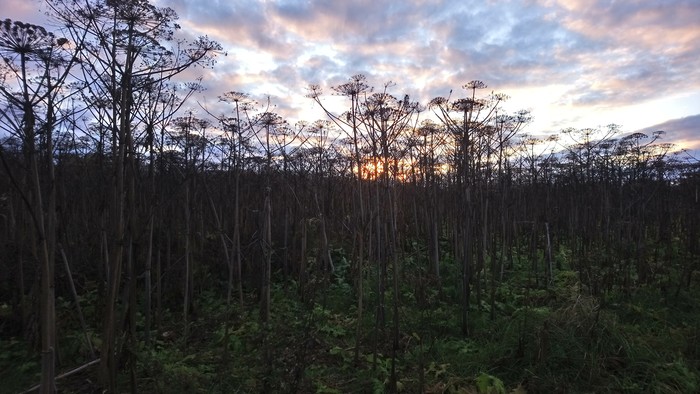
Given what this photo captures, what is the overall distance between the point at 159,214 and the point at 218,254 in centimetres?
254

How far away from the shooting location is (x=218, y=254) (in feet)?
26.8

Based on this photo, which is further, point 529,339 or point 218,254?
point 218,254

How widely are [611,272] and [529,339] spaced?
10.5ft

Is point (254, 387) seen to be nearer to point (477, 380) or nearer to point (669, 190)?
point (477, 380)

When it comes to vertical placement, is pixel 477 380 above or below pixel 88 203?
below

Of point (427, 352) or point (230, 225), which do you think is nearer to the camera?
point (427, 352)

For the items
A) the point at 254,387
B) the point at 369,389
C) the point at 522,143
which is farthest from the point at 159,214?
the point at 522,143

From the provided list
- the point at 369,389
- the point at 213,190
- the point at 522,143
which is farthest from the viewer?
the point at 522,143

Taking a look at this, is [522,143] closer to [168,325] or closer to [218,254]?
[218,254]

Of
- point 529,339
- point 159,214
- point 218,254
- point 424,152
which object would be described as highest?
point 424,152

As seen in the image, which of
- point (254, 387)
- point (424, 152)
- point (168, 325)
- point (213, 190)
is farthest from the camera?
point (424, 152)

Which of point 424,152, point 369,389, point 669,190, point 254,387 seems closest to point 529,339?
point 369,389

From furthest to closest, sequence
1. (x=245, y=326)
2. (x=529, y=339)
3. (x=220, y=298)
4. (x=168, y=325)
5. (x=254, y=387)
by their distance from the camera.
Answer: (x=220, y=298) → (x=168, y=325) → (x=245, y=326) → (x=529, y=339) → (x=254, y=387)

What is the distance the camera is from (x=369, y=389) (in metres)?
4.05
